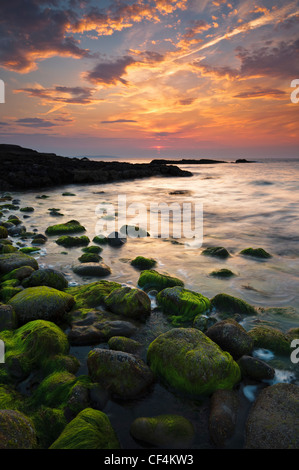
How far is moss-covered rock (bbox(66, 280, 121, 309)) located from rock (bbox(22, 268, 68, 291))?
0.20 metres

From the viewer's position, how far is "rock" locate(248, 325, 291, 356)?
3.61 metres

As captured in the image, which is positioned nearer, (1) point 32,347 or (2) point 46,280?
(1) point 32,347

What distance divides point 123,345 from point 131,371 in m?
0.58

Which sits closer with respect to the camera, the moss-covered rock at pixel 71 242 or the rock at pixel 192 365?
the rock at pixel 192 365

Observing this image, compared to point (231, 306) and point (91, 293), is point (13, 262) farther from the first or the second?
point (231, 306)

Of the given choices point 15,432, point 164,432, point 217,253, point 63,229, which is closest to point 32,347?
point 15,432

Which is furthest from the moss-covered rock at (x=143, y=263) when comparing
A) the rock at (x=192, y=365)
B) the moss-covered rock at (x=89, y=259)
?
the rock at (x=192, y=365)

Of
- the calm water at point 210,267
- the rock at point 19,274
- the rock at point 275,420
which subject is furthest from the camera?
the rock at point 19,274

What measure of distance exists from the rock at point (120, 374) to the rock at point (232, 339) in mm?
1026

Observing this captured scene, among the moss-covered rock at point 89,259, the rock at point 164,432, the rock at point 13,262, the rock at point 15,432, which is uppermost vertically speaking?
the rock at point 13,262

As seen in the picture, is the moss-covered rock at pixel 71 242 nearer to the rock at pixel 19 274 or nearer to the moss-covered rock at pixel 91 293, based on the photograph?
the rock at pixel 19 274

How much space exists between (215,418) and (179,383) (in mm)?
518

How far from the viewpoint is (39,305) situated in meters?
4.01

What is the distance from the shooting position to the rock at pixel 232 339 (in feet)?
11.3
